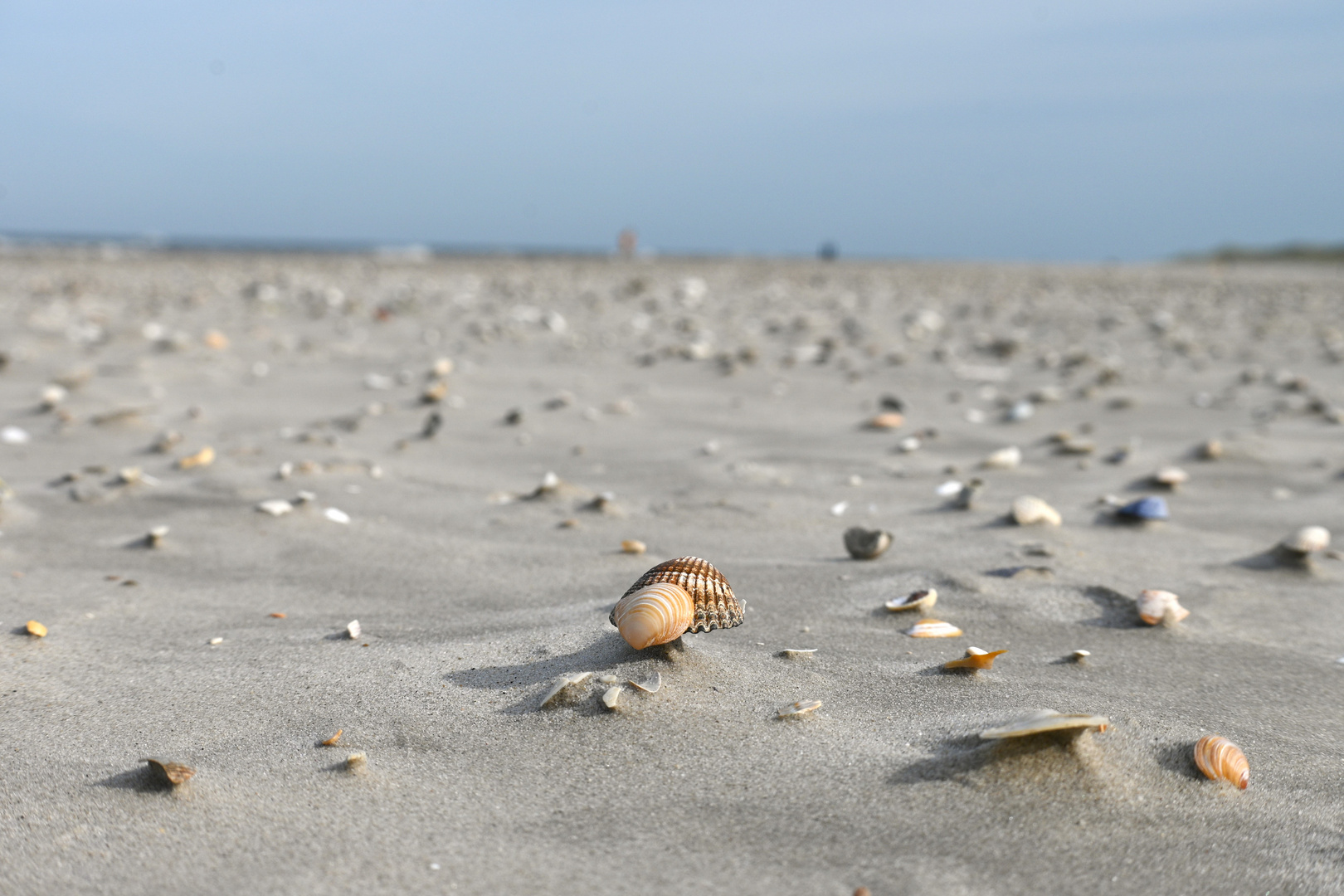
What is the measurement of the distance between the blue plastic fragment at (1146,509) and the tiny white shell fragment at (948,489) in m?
0.48

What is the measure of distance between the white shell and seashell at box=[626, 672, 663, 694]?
1.72 m

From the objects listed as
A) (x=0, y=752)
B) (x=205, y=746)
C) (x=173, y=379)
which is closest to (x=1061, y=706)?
(x=205, y=746)

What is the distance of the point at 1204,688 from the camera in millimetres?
1820

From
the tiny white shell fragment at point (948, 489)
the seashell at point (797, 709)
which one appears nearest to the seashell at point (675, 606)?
the seashell at point (797, 709)

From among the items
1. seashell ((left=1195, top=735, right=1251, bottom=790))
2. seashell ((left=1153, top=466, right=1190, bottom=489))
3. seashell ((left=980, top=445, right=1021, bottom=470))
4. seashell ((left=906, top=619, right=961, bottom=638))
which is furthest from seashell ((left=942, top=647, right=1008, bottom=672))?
seashell ((left=980, top=445, right=1021, bottom=470))

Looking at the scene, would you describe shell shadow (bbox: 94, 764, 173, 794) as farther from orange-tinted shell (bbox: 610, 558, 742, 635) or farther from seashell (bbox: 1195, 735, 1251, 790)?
seashell (bbox: 1195, 735, 1251, 790)

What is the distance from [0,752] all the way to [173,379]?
144 inches

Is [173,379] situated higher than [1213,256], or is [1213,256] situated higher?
[1213,256]

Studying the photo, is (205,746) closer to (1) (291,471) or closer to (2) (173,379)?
(1) (291,471)

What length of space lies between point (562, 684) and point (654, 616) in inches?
7.4

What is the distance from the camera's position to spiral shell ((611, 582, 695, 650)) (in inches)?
66.3

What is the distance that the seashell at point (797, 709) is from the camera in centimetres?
165

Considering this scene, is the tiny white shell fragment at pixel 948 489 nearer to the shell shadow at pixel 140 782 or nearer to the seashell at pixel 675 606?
the seashell at pixel 675 606

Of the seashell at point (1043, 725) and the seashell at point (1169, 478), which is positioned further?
the seashell at point (1169, 478)
